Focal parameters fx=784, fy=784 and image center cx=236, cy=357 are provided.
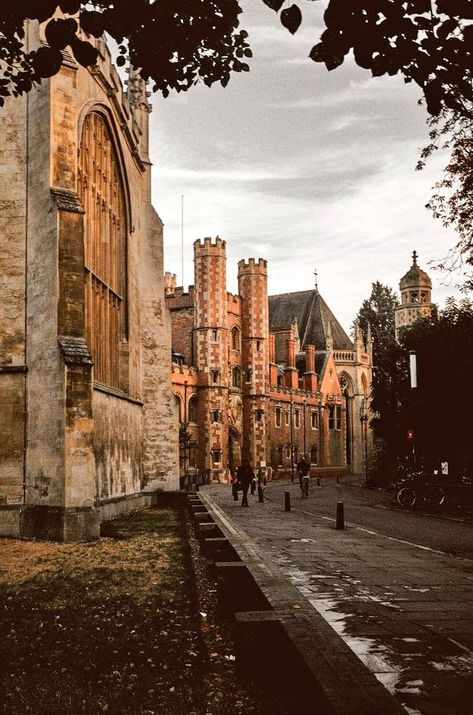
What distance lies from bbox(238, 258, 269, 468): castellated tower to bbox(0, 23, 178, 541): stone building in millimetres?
41466

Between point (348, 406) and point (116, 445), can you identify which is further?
point (348, 406)

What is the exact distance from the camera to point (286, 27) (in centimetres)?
448

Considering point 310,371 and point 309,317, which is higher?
point 309,317

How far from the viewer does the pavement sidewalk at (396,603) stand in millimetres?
4688

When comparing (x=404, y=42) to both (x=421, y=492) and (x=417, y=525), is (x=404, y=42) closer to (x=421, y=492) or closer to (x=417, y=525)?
(x=417, y=525)

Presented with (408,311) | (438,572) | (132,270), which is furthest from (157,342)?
(408,311)

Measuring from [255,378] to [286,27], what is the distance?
60.0 metres

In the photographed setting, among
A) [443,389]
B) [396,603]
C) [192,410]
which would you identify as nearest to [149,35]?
[396,603]

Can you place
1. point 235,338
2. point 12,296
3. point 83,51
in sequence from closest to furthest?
1. point 83,51
2. point 12,296
3. point 235,338

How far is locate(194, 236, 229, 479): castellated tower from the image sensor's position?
189 feet

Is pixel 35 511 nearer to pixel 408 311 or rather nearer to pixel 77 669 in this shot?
pixel 77 669

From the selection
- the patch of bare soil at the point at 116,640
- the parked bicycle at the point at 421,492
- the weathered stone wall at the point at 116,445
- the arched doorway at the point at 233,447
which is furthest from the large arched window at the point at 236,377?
the patch of bare soil at the point at 116,640

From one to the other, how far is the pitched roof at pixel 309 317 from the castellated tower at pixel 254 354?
14.3 metres

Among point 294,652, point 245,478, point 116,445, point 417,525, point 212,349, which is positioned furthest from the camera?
point 212,349
